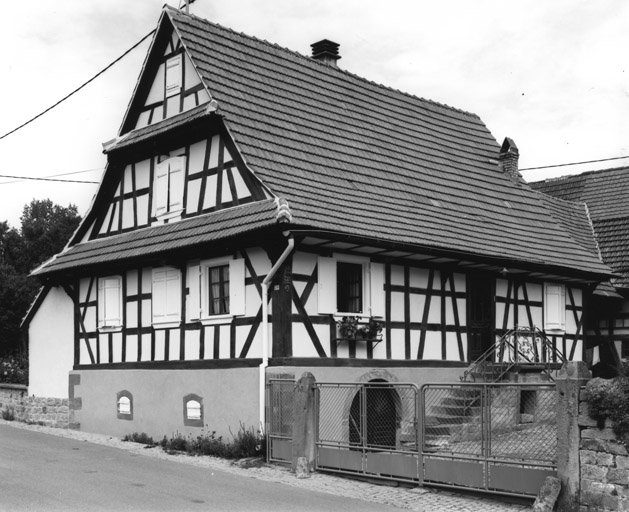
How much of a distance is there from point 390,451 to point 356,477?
825 mm

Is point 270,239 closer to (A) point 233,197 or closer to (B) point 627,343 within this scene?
(A) point 233,197

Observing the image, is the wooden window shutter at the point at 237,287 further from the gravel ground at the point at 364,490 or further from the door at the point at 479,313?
the door at the point at 479,313

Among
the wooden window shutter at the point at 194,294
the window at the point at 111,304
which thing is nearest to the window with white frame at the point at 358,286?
the wooden window shutter at the point at 194,294

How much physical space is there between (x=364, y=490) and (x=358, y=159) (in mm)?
9468

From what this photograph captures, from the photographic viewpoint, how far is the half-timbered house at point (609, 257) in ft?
88.2

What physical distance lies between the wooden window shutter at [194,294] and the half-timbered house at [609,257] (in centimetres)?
1174

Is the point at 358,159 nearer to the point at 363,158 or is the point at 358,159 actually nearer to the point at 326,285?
the point at 363,158

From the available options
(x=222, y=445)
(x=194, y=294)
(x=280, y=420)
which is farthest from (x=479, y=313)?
(x=222, y=445)

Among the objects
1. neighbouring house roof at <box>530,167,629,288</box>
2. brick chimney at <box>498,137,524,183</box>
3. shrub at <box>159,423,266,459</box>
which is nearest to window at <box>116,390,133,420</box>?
shrub at <box>159,423,266,459</box>

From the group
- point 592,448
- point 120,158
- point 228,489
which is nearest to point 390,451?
point 228,489

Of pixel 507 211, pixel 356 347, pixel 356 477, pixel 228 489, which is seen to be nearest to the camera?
pixel 228 489

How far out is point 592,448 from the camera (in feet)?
36.4

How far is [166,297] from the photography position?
757 inches

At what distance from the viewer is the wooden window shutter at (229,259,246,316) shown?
1720cm
